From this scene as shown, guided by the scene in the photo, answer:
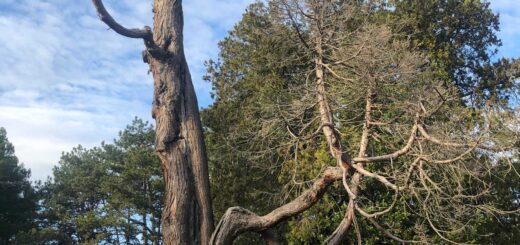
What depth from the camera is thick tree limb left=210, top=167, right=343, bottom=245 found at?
19.4ft

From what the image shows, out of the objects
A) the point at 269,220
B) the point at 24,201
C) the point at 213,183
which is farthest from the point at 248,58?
the point at 24,201

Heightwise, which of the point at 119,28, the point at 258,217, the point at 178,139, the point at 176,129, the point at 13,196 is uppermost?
the point at 13,196

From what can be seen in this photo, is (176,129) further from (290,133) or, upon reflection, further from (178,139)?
(290,133)

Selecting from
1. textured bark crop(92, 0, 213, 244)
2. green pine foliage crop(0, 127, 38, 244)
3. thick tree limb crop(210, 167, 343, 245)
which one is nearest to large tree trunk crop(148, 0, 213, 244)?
textured bark crop(92, 0, 213, 244)

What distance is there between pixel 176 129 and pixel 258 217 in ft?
4.59

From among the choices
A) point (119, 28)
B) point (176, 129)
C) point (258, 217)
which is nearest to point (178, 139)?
point (176, 129)

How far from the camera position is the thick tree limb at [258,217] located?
5.92 m

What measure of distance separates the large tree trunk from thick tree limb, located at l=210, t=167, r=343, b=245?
0.19 meters

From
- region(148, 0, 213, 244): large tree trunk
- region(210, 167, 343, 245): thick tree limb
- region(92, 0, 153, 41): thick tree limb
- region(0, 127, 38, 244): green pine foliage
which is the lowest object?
region(210, 167, 343, 245): thick tree limb

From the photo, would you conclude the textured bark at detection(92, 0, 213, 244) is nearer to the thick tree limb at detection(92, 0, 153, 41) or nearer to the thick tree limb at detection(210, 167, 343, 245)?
the thick tree limb at detection(92, 0, 153, 41)

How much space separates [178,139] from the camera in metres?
6.12

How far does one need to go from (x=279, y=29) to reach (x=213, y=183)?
7108 mm

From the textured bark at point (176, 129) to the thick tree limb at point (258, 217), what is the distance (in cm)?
19

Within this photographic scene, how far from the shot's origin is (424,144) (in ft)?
19.5
